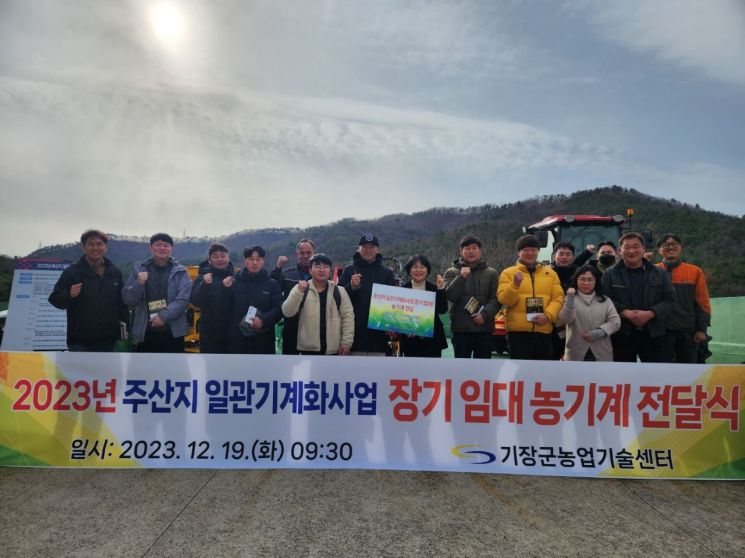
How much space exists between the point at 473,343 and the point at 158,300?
10.7 feet

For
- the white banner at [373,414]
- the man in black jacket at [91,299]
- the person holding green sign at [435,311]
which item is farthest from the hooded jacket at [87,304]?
the person holding green sign at [435,311]

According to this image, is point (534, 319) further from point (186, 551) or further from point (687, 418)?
point (186, 551)

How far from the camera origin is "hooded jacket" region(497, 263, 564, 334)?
4.21m

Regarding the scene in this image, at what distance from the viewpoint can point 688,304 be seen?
464 centimetres

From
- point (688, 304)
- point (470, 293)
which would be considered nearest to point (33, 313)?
point (470, 293)

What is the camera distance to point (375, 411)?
11.6 ft

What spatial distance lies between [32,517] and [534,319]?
4058mm

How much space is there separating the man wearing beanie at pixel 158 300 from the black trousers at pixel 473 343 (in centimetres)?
284

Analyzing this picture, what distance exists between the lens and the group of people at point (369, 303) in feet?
13.9

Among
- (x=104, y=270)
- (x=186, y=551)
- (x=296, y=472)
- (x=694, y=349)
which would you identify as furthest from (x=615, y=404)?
(x=104, y=270)

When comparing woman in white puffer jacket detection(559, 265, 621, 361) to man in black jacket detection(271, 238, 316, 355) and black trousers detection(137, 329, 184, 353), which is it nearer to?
man in black jacket detection(271, 238, 316, 355)

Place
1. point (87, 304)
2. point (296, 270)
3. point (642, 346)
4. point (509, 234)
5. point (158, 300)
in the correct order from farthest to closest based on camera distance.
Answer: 1. point (509, 234)
2. point (296, 270)
3. point (158, 300)
4. point (642, 346)
5. point (87, 304)

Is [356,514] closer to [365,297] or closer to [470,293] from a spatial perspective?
[365,297]

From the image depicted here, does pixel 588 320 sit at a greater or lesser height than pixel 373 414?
greater
